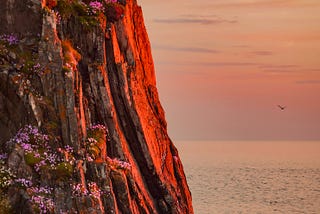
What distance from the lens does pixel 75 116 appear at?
44.7 metres

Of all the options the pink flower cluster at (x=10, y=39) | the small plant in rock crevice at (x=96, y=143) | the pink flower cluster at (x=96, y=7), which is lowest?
the small plant in rock crevice at (x=96, y=143)

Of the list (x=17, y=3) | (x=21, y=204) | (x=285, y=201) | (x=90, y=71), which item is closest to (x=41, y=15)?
(x=17, y=3)

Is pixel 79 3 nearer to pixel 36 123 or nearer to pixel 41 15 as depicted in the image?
pixel 41 15

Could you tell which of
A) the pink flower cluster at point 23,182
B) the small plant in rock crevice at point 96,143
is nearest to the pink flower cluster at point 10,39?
the small plant in rock crevice at point 96,143

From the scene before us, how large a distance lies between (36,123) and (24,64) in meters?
4.06

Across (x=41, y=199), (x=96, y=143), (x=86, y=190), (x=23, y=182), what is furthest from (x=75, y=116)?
(x=41, y=199)

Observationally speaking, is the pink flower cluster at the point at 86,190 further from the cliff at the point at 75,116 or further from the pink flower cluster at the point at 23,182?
the pink flower cluster at the point at 23,182

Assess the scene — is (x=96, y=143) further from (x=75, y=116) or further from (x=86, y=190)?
(x=86, y=190)

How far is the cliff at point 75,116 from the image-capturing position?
42.9 meters

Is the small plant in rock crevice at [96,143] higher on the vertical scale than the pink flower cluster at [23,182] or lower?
higher

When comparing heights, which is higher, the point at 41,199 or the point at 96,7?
the point at 96,7

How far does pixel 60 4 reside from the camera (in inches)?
1937

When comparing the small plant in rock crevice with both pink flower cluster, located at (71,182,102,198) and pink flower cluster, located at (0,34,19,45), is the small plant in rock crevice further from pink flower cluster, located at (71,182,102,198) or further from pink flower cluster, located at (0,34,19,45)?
pink flower cluster, located at (0,34,19,45)

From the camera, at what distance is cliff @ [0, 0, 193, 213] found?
42.9m
